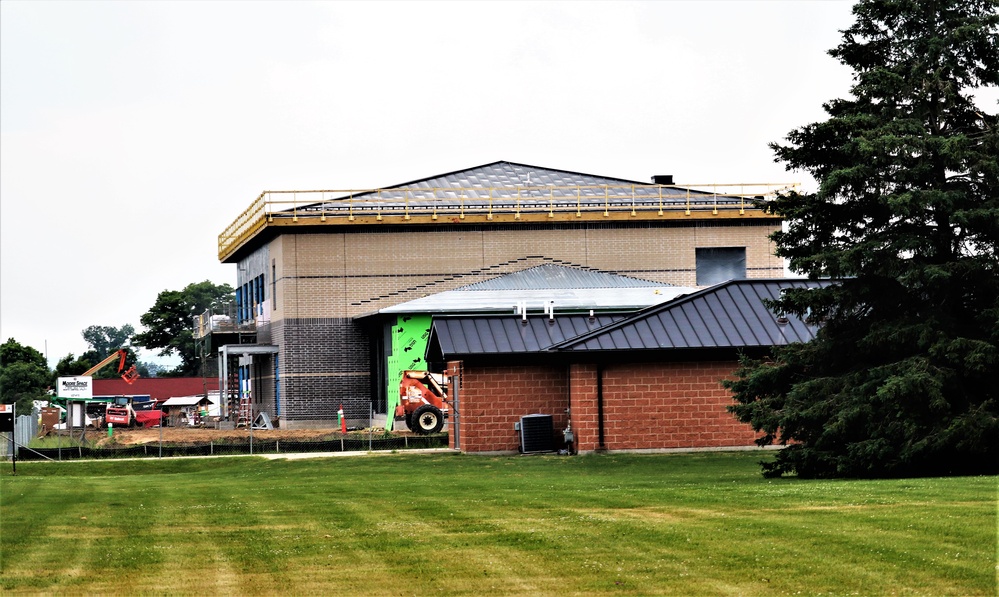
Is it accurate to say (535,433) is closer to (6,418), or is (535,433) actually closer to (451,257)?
(6,418)

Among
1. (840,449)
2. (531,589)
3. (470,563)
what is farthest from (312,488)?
(531,589)

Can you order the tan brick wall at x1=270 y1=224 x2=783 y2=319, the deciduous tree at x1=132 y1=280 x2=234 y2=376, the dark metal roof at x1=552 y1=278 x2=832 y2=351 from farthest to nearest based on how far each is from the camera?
the deciduous tree at x1=132 y1=280 x2=234 y2=376
the tan brick wall at x1=270 y1=224 x2=783 y2=319
the dark metal roof at x1=552 y1=278 x2=832 y2=351

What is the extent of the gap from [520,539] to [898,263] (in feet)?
35.6

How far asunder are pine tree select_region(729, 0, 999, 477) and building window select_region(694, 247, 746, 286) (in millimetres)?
33305

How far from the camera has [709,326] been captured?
109 feet

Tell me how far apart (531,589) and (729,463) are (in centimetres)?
1754

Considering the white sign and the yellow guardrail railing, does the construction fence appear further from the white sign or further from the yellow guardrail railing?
the white sign

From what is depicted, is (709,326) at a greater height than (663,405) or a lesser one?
greater

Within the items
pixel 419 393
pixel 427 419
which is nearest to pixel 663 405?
pixel 427 419

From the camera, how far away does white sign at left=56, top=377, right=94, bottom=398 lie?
71.2 m

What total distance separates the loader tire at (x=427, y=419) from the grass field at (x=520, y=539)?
21628mm

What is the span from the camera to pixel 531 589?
11242 millimetres

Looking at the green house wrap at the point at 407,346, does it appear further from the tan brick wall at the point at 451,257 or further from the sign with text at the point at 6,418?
the sign with text at the point at 6,418

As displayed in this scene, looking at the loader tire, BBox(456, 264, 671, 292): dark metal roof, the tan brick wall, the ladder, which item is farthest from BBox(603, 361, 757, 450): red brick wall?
the ladder
